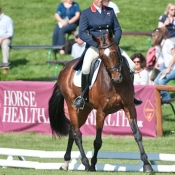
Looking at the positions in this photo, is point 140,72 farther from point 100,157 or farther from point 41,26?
point 41,26

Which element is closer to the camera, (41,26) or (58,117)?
(58,117)

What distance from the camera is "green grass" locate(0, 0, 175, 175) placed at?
977 centimetres

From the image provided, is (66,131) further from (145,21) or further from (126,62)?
(145,21)

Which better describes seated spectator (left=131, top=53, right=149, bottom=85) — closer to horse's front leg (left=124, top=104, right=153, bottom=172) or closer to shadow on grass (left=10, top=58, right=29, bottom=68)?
horse's front leg (left=124, top=104, right=153, bottom=172)

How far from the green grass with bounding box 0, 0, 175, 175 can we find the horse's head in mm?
1662

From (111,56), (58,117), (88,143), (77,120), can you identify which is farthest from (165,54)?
(111,56)

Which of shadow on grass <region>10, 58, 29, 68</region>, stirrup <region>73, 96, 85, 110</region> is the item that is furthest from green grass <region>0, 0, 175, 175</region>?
stirrup <region>73, 96, 85, 110</region>

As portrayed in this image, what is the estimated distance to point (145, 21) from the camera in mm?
19922

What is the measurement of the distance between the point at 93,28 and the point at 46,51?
10181 mm

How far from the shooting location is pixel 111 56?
657 cm

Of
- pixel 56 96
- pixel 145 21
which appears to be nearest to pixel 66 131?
pixel 56 96

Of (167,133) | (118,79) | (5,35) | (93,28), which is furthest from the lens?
(5,35)

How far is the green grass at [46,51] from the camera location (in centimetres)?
977

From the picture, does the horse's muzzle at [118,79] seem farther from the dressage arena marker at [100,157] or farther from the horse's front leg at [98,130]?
the dressage arena marker at [100,157]
